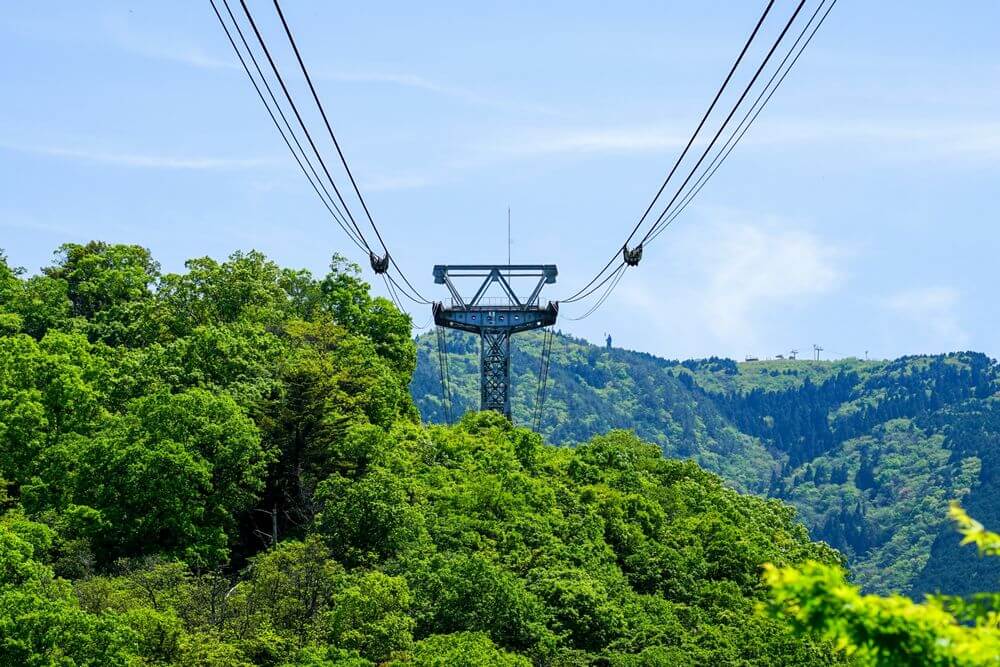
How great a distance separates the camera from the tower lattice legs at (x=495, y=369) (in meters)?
76.4

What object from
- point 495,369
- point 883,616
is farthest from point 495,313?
point 883,616

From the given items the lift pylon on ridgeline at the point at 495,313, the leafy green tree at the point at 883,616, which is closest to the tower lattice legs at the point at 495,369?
the lift pylon on ridgeline at the point at 495,313

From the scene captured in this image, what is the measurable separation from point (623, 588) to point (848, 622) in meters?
46.9

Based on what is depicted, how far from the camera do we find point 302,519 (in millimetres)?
57281

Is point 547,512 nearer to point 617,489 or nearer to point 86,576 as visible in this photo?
point 617,489

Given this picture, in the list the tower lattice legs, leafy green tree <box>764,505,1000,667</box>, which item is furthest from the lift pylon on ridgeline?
leafy green tree <box>764,505,1000,667</box>

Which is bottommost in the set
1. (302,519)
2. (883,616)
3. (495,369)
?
(883,616)

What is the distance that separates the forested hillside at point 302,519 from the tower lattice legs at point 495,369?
526 centimetres

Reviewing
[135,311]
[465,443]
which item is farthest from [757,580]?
[135,311]

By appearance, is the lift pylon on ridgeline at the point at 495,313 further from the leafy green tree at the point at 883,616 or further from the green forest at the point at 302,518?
the leafy green tree at the point at 883,616

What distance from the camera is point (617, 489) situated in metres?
73.0

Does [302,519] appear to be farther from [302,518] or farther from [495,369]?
[495,369]

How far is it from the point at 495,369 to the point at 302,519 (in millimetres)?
22895

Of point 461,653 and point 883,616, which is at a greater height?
point 883,616
